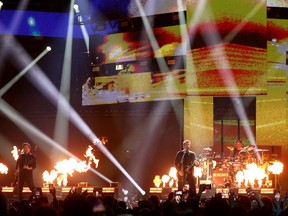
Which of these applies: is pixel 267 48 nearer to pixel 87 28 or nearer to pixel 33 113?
pixel 87 28

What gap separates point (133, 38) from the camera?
19922mm

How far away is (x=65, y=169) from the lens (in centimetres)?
1825

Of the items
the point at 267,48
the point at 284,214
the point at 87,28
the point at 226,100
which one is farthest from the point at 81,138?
the point at 284,214

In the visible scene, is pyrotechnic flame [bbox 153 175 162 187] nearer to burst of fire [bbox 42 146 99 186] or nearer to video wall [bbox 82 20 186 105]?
burst of fire [bbox 42 146 99 186]

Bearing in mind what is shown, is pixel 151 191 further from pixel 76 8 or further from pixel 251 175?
pixel 76 8

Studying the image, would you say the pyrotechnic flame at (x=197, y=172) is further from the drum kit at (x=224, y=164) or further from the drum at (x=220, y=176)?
the drum at (x=220, y=176)

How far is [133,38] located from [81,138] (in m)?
3.45

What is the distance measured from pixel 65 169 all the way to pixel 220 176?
4155 mm

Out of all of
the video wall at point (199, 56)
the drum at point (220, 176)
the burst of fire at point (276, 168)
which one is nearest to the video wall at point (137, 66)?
the video wall at point (199, 56)

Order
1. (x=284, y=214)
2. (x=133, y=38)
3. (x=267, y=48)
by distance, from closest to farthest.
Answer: (x=284, y=214) → (x=267, y=48) → (x=133, y=38)

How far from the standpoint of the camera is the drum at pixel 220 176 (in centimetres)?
1794

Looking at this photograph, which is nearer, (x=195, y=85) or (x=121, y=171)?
(x=195, y=85)

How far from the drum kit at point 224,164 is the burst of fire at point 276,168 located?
1.47 feet

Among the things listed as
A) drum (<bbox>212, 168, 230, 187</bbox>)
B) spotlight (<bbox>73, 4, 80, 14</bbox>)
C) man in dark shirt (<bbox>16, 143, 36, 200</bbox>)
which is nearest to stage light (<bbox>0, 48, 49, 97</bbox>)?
spotlight (<bbox>73, 4, 80, 14</bbox>)
